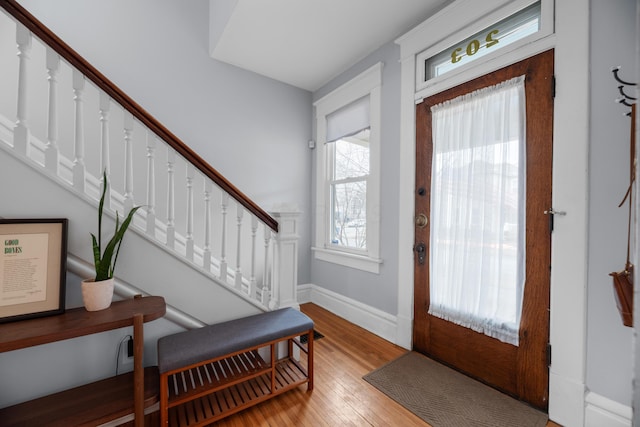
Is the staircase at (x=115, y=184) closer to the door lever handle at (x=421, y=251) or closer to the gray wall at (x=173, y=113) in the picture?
the gray wall at (x=173, y=113)

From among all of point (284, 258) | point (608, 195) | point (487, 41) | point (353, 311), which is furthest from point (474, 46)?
point (353, 311)

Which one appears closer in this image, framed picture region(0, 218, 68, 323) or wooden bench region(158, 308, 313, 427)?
framed picture region(0, 218, 68, 323)

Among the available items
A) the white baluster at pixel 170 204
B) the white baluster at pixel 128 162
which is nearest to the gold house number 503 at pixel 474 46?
the white baluster at pixel 170 204

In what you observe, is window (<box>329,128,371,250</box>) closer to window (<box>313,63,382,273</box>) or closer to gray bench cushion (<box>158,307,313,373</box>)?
window (<box>313,63,382,273</box>)

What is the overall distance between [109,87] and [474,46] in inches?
92.8

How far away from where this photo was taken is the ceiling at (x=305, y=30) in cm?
206

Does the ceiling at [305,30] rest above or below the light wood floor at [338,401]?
above

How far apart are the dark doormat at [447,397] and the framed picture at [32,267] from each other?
1887mm

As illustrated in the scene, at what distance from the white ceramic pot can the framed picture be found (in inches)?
4.0

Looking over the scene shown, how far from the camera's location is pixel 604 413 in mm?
1307

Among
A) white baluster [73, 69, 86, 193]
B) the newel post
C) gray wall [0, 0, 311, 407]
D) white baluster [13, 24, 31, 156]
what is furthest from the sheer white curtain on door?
white baluster [13, 24, 31, 156]

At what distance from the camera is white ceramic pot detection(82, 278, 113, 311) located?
124cm

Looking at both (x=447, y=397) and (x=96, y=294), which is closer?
(x=96, y=294)

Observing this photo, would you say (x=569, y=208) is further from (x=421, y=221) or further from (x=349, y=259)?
(x=349, y=259)
